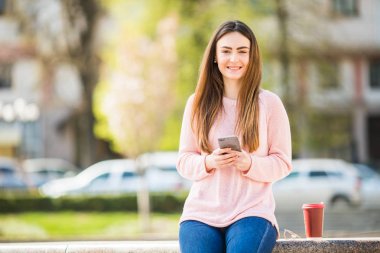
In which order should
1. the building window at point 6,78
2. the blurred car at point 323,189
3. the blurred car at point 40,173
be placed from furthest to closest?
the building window at point 6,78
the blurred car at point 40,173
the blurred car at point 323,189

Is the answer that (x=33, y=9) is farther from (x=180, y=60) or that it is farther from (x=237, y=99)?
(x=237, y=99)

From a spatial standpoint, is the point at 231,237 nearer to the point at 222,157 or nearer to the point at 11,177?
the point at 222,157

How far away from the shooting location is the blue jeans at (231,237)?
15.4 feet

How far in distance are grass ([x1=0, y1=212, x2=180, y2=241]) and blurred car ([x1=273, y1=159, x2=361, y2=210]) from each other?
3707 mm

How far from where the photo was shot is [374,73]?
142 feet

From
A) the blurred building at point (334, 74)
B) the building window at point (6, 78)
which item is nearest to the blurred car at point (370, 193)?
the blurred building at point (334, 74)

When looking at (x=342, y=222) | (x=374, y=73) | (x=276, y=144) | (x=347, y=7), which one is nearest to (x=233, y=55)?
(x=276, y=144)

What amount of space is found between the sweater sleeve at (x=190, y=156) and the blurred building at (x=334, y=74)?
23766 millimetres

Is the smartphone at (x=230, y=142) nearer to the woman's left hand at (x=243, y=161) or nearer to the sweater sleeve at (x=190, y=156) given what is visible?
the woman's left hand at (x=243, y=161)

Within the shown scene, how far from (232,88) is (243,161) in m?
0.54

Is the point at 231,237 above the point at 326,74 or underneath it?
underneath

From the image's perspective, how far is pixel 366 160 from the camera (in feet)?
137

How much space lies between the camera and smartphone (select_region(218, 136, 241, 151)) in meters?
4.75

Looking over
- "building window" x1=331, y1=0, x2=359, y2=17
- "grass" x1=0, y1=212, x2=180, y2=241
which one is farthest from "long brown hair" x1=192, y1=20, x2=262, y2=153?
"building window" x1=331, y1=0, x2=359, y2=17
